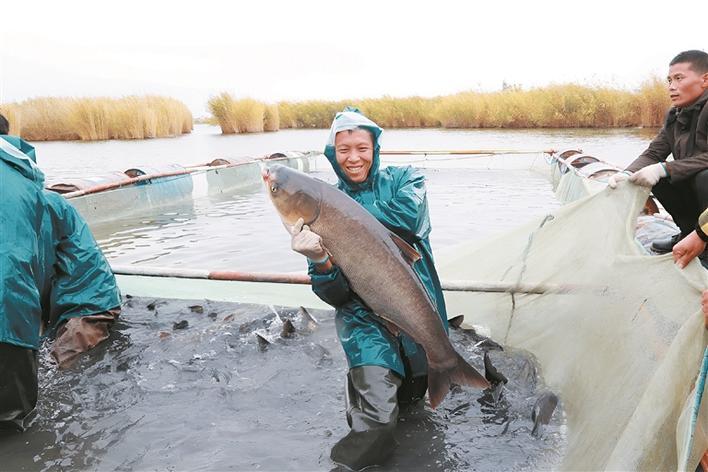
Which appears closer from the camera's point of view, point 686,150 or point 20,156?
point 20,156

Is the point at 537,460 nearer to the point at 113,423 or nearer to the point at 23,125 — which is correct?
the point at 113,423

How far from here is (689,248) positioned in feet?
7.87

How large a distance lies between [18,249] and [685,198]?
15.9ft

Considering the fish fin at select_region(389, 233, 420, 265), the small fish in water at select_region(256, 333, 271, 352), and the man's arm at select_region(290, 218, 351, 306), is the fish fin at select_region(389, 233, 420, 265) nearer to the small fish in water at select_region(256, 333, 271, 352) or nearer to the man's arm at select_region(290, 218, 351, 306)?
the man's arm at select_region(290, 218, 351, 306)

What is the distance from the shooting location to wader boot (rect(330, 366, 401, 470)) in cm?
280

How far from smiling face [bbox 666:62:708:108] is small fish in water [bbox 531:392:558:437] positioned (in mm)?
2735

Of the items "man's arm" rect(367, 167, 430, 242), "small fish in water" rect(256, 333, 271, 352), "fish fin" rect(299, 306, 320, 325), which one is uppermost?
"man's arm" rect(367, 167, 430, 242)

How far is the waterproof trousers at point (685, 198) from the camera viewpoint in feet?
13.7

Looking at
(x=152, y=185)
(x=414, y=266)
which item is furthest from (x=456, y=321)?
(x=152, y=185)

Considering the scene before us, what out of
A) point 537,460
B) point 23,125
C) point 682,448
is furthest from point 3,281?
point 23,125

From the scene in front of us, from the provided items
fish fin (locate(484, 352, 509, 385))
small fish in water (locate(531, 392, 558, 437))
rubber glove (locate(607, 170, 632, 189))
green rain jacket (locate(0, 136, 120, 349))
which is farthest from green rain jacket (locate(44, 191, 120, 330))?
rubber glove (locate(607, 170, 632, 189))

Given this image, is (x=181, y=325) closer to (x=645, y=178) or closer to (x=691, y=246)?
(x=645, y=178)

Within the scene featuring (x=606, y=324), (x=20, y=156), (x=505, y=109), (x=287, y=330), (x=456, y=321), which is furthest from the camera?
(x=505, y=109)

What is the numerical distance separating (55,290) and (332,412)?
2535 mm
